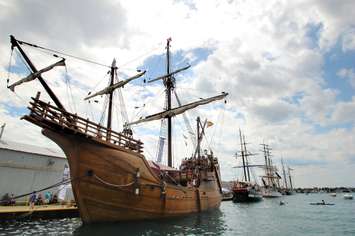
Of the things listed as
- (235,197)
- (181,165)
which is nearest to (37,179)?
(181,165)

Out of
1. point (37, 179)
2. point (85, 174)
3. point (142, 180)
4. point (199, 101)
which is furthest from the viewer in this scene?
point (199, 101)

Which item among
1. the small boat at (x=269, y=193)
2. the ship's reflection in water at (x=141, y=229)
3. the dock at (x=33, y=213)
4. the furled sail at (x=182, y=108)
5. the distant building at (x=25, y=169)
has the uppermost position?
the furled sail at (x=182, y=108)

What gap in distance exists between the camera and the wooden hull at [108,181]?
551 inches

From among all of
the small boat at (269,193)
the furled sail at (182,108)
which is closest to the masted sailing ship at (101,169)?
the furled sail at (182,108)

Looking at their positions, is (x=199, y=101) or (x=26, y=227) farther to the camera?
(x=199, y=101)

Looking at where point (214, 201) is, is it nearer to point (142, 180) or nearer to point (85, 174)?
point (142, 180)

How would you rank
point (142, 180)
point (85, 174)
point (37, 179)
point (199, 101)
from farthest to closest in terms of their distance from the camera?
point (199, 101), point (37, 179), point (142, 180), point (85, 174)

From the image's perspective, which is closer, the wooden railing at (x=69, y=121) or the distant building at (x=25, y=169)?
the wooden railing at (x=69, y=121)

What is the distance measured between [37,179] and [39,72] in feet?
48.6

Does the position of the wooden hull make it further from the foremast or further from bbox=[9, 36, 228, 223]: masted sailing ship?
the foremast

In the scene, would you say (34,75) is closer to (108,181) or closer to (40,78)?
(40,78)

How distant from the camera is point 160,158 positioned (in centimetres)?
2758

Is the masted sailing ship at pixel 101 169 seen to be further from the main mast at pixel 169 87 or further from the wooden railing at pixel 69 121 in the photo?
the main mast at pixel 169 87

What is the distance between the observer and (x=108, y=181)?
1438 cm
